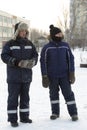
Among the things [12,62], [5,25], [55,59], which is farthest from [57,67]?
[5,25]

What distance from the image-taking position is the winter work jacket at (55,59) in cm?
640

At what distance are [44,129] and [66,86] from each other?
93 cm

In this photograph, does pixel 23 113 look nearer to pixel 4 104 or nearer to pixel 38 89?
pixel 4 104

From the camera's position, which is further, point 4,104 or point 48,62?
point 4,104

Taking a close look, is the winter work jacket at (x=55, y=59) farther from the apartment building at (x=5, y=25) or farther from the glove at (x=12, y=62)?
the apartment building at (x=5, y=25)

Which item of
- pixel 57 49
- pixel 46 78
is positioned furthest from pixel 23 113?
pixel 57 49

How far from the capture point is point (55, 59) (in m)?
6.41

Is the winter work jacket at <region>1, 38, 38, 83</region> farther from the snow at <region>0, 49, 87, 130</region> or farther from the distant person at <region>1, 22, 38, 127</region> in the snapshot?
the snow at <region>0, 49, 87, 130</region>

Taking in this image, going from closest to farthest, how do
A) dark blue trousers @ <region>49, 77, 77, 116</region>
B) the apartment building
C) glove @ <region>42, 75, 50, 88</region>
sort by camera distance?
glove @ <region>42, 75, 50, 88</region>, dark blue trousers @ <region>49, 77, 77, 116</region>, the apartment building

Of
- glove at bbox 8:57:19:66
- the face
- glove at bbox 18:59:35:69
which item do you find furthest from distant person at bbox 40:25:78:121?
glove at bbox 8:57:19:66

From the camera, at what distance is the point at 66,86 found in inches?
255

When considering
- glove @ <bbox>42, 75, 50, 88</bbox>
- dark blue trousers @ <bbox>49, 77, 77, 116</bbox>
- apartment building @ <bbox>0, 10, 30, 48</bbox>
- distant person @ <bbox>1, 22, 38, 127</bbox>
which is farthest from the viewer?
apartment building @ <bbox>0, 10, 30, 48</bbox>

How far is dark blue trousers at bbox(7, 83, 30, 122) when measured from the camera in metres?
6.15

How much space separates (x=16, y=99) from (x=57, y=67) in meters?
0.88
